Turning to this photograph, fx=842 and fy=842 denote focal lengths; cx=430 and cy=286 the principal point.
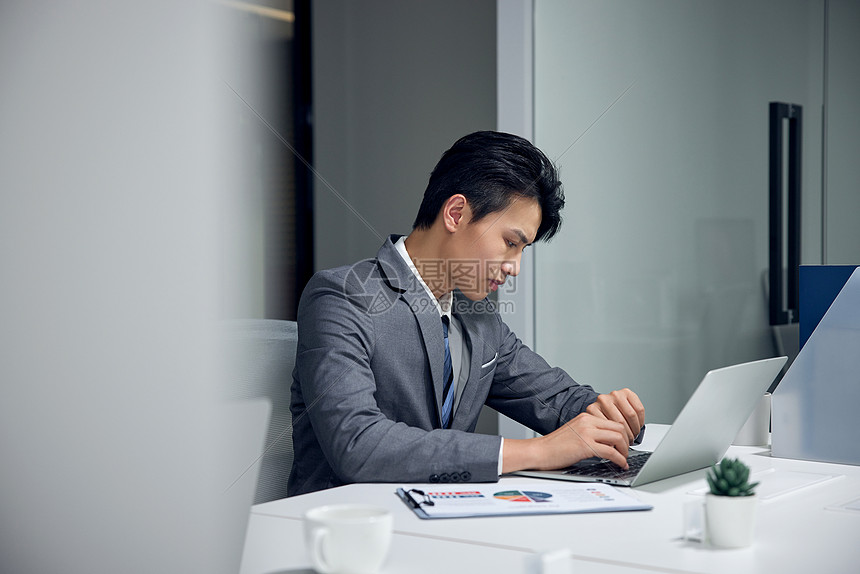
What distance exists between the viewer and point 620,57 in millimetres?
2340

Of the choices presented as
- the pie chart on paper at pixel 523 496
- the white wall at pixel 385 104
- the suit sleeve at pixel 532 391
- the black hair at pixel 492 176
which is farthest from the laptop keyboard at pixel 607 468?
the white wall at pixel 385 104

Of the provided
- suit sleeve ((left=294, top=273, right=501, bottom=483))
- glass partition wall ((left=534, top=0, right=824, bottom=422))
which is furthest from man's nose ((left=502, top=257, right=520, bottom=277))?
glass partition wall ((left=534, top=0, right=824, bottom=422))

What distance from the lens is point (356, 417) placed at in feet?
3.81

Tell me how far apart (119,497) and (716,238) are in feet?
5.72

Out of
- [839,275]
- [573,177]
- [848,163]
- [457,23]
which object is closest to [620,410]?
[839,275]

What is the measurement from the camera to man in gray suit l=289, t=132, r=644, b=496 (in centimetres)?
112

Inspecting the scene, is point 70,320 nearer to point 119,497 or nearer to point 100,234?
point 100,234

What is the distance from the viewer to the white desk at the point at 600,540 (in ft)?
2.55

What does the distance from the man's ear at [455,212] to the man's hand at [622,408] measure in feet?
1.37

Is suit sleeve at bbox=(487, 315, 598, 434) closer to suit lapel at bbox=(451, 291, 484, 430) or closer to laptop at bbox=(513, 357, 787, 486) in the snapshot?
suit lapel at bbox=(451, 291, 484, 430)

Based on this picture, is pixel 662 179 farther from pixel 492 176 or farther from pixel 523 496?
pixel 523 496

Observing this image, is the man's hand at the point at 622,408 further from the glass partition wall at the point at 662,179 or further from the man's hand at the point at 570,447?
the glass partition wall at the point at 662,179

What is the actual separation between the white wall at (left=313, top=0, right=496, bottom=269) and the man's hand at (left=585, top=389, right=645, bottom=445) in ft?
5.11

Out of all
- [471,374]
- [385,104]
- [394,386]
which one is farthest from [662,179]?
[394,386]
